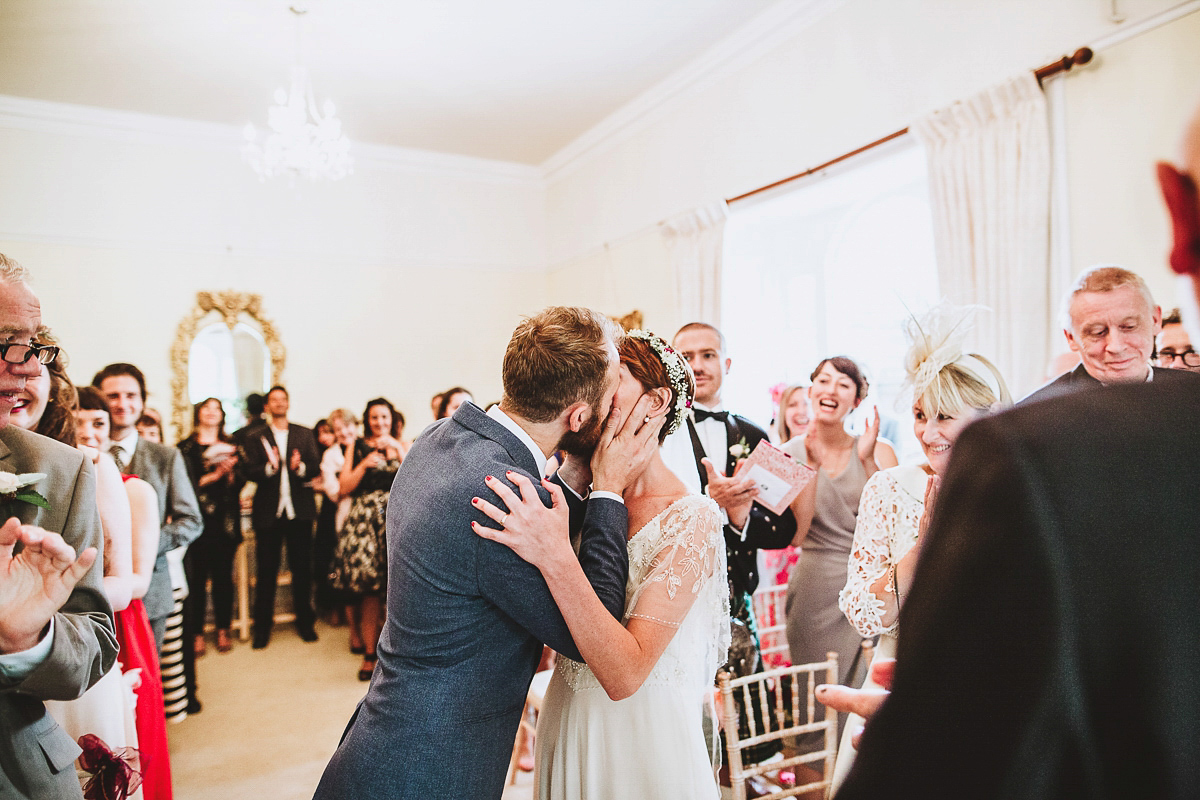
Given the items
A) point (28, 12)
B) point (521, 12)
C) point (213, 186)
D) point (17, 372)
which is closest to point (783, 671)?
point (17, 372)

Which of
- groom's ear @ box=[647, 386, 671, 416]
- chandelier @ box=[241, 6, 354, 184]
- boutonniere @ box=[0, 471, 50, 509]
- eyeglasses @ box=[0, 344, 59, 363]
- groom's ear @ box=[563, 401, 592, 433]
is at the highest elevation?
chandelier @ box=[241, 6, 354, 184]

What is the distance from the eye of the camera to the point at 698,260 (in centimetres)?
558

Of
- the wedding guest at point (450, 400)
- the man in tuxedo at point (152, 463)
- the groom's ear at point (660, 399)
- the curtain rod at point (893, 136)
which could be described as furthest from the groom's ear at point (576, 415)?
the wedding guest at point (450, 400)

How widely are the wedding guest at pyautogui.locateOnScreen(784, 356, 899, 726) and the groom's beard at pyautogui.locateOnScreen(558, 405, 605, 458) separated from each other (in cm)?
173

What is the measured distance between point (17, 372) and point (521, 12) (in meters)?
4.28

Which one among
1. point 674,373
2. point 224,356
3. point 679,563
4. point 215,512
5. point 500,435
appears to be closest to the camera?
point 500,435

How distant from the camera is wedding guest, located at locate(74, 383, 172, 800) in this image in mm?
2443

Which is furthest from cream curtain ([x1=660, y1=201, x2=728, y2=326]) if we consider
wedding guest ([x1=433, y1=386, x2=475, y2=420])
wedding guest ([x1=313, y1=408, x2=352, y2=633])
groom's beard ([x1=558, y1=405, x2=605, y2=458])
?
groom's beard ([x1=558, y1=405, x2=605, y2=458])

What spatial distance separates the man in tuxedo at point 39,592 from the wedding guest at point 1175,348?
3.19 meters

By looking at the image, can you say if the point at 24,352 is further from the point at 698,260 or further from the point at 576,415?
the point at 698,260

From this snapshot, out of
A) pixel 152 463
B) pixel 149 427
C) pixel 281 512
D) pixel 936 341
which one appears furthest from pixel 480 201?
pixel 936 341

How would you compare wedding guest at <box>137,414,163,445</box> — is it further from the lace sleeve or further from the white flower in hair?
the white flower in hair

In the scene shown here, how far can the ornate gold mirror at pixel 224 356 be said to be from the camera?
6562mm

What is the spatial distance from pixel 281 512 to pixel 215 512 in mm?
506
